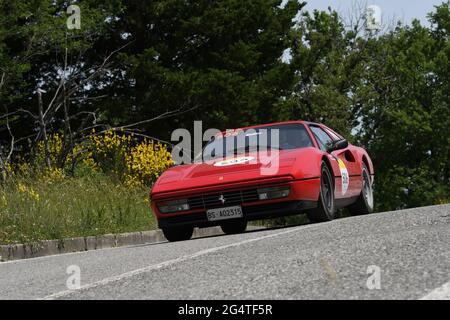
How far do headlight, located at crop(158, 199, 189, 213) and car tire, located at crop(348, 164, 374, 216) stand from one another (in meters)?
3.65

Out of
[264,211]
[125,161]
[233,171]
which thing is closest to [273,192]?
→ [264,211]

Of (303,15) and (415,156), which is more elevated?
(303,15)

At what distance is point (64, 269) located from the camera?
8.29m

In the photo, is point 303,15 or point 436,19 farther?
point 436,19

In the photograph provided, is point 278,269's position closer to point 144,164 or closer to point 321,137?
point 321,137

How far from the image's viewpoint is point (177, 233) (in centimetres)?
1180

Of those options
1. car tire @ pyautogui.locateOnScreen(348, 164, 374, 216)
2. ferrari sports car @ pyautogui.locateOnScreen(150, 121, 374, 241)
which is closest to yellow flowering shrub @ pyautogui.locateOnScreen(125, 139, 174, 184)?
car tire @ pyautogui.locateOnScreen(348, 164, 374, 216)

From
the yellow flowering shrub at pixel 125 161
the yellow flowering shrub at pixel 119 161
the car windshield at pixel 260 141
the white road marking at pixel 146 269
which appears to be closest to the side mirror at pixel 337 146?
the car windshield at pixel 260 141

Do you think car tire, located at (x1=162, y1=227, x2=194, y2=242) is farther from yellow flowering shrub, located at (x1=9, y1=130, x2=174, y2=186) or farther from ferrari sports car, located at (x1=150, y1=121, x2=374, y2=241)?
yellow flowering shrub, located at (x1=9, y1=130, x2=174, y2=186)

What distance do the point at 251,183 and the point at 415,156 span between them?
46594 mm

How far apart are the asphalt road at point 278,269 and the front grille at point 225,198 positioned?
1619mm
